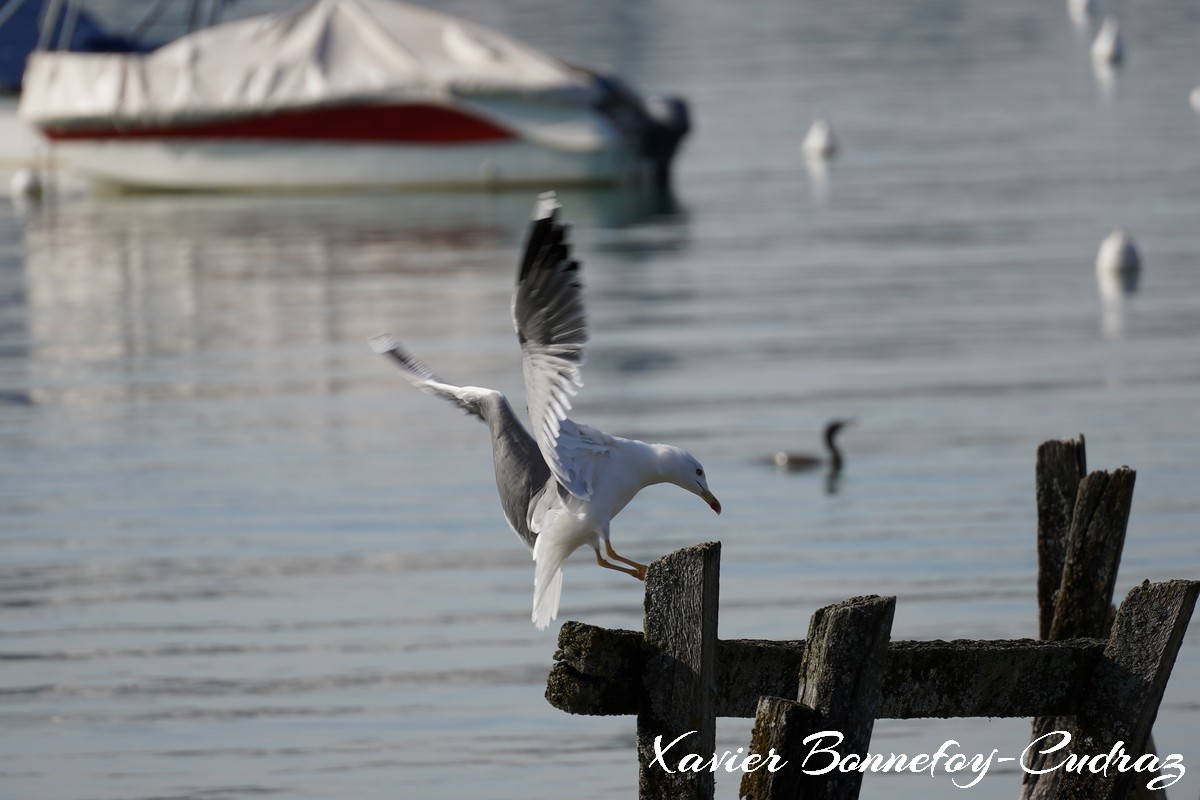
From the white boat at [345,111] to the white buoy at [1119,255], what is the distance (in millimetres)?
10219

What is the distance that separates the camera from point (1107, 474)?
24.0ft

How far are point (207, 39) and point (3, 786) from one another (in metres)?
26.0

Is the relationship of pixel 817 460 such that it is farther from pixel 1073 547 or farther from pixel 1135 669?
pixel 1135 669

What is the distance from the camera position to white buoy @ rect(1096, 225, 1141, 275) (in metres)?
23.1

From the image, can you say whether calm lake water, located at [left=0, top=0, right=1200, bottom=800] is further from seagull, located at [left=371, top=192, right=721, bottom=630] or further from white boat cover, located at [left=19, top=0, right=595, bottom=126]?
seagull, located at [left=371, top=192, right=721, bottom=630]

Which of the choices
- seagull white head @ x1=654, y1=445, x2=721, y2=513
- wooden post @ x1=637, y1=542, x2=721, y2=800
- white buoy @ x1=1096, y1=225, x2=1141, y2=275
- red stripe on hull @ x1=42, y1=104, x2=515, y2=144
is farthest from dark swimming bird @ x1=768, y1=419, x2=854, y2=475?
red stripe on hull @ x1=42, y1=104, x2=515, y2=144

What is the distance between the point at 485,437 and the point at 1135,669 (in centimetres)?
1142

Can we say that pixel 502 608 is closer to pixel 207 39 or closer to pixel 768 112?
pixel 207 39

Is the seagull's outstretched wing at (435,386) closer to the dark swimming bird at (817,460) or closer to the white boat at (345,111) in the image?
the dark swimming bird at (817,460)

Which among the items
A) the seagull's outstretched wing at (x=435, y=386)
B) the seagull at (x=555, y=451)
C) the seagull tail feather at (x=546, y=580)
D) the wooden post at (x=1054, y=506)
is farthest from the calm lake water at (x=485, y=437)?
the seagull at (x=555, y=451)

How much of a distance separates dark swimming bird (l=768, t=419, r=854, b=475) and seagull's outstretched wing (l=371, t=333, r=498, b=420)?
27.5ft

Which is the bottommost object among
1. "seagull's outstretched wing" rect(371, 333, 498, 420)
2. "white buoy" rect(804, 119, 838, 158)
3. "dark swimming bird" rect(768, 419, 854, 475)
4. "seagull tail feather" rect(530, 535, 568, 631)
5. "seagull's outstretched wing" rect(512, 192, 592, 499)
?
"dark swimming bird" rect(768, 419, 854, 475)

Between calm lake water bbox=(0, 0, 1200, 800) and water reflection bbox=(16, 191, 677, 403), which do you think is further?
water reflection bbox=(16, 191, 677, 403)

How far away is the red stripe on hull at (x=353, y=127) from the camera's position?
31.8m
